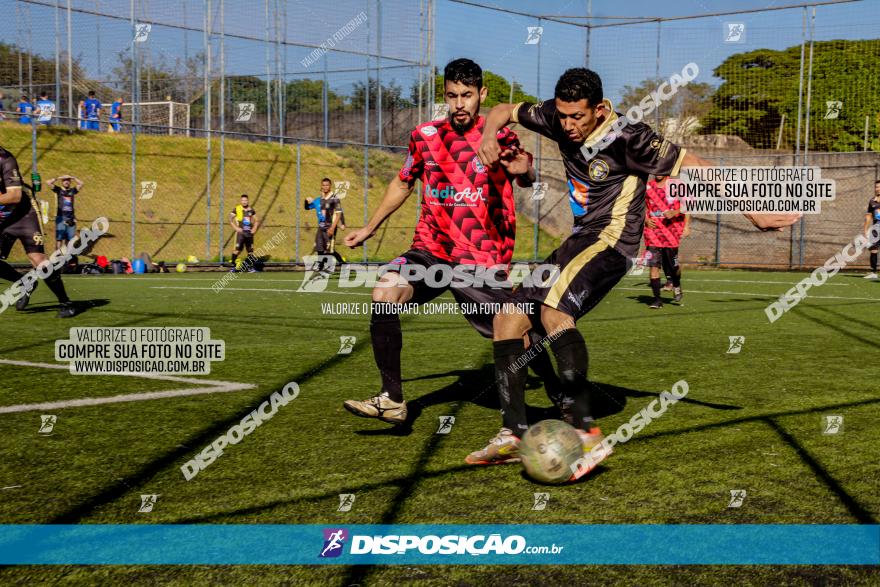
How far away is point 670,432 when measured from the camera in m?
5.00

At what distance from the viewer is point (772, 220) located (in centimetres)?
470

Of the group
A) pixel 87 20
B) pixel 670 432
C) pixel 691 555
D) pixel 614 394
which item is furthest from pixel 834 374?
pixel 87 20

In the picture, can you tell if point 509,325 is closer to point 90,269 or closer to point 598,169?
point 598,169

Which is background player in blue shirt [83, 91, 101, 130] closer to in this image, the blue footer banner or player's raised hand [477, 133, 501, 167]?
player's raised hand [477, 133, 501, 167]

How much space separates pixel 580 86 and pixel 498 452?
6.53 feet

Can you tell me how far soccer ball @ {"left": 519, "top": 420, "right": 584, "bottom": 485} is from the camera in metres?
3.95

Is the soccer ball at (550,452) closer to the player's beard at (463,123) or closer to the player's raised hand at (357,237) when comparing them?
the player's raised hand at (357,237)

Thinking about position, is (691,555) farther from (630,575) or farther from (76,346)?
(76,346)

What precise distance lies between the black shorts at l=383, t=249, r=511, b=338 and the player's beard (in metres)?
0.76

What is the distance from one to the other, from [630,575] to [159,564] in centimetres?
158

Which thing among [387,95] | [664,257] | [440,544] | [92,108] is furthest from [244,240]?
[440,544]

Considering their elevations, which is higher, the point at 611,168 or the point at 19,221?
the point at 611,168

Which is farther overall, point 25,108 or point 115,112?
point 115,112

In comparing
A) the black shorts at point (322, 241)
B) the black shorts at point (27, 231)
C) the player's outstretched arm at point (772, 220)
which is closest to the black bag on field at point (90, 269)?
the black shorts at point (322, 241)
